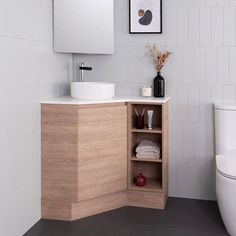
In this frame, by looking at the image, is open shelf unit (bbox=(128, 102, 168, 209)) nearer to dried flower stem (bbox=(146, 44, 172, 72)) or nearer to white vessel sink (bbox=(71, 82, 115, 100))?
white vessel sink (bbox=(71, 82, 115, 100))

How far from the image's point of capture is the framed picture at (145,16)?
10.4 feet

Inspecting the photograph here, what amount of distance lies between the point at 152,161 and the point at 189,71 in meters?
0.80

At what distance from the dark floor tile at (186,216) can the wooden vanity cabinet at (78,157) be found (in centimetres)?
38

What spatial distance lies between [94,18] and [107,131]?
91 centimetres

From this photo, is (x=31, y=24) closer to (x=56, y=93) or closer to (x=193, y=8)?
(x=56, y=93)

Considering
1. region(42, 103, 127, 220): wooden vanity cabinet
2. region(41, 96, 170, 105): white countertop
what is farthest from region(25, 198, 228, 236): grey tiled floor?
region(41, 96, 170, 105): white countertop

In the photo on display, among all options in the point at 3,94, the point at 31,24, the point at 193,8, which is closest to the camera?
the point at 3,94

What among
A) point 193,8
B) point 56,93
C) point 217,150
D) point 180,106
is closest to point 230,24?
point 193,8

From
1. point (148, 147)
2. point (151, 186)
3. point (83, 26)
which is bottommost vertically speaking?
point (151, 186)

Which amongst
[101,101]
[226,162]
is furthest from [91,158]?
[226,162]

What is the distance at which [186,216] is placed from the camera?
114 inches

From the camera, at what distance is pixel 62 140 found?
2.77m

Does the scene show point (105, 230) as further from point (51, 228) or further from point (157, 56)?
point (157, 56)

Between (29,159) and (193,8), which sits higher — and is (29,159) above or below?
below
